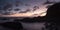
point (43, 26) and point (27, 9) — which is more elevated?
point (27, 9)

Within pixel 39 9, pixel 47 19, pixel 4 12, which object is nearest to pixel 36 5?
pixel 39 9

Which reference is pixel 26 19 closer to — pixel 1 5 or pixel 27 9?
pixel 27 9

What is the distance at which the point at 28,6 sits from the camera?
107 cm

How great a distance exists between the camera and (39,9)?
1049mm

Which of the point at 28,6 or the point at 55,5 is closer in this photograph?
the point at 55,5

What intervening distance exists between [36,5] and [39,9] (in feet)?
0.14

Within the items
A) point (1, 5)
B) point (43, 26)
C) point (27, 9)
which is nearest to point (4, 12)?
point (1, 5)

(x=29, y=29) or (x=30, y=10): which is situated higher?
(x=30, y=10)

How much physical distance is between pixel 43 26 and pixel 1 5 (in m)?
0.38

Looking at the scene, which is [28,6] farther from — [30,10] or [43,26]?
[43,26]

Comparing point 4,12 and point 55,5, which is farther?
point 4,12

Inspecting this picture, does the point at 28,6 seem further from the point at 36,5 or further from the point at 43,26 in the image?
the point at 43,26

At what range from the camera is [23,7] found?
3.53 ft

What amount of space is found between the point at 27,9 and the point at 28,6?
27 mm
